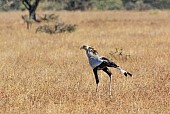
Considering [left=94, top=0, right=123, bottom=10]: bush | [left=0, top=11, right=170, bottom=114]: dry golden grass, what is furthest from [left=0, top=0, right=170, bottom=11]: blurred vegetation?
[left=0, top=11, right=170, bottom=114]: dry golden grass

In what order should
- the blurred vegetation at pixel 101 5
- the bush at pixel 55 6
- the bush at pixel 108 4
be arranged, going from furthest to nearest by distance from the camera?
the bush at pixel 108 4 < the bush at pixel 55 6 < the blurred vegetation at pixel 101 5

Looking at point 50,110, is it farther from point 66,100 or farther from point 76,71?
point 76,71

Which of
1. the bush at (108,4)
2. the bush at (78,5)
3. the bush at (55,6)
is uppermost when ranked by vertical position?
the bush at (78,5)

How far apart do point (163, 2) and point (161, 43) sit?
2254 inches

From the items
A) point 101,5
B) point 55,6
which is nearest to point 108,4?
point 101,5

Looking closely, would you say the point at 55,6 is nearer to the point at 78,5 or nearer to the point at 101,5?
the point at 78,5

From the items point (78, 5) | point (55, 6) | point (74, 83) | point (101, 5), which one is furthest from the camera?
point (101, 5)

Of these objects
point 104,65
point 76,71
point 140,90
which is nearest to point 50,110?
point 104,65

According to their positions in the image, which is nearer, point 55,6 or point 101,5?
point 55,6

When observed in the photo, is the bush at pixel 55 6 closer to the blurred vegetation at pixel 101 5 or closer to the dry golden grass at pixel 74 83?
the blurred vegetation at pixel 101 5

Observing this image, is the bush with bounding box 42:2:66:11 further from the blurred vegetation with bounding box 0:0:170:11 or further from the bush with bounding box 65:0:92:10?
the bush with bounding box 65:0:92:10

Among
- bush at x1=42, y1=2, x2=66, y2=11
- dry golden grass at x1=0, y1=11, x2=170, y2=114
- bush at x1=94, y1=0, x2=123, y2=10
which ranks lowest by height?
bush at x1=94, y1=0, x2=123, y2=10

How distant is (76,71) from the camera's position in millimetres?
11688

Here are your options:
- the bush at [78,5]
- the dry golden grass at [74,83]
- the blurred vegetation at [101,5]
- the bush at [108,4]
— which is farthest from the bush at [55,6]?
the dry golden grass at [74,83]
